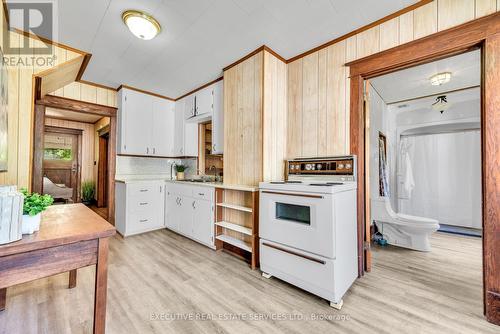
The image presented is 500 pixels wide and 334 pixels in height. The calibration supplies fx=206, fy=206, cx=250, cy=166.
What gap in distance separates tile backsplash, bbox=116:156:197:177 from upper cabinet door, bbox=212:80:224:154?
3.69 ft

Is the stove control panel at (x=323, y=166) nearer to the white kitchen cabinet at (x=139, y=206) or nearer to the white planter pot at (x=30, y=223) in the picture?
the white planter pot at (x=30, y=223)

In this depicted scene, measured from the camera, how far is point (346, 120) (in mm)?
2162

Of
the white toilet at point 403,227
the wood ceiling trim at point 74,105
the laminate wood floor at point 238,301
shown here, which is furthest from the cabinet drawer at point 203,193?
the white toilet at point 403,227

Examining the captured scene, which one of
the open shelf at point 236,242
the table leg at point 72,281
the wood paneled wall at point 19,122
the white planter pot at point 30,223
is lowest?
the table leg at point 72,281

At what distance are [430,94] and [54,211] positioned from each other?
204 inches

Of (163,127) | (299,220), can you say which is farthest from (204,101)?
(299,220)

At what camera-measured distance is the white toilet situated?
2.75 metres

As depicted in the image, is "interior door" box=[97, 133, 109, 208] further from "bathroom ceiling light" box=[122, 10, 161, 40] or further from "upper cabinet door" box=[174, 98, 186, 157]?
"bathroom ceiling light" box=[122, 10, 161, 40]

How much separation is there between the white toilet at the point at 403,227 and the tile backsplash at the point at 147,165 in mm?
3256

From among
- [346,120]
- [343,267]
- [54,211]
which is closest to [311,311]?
[343,267]

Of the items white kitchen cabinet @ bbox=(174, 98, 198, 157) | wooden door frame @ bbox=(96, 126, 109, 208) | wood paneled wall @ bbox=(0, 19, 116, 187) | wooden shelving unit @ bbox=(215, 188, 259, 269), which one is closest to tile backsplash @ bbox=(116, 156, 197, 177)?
white kitchen cabinet @ bbox=(174, 98, 198, 157)

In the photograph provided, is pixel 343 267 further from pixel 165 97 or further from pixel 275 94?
pixel 165 97

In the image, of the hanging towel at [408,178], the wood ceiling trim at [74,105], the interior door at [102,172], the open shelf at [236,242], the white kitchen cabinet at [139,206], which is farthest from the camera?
the interior door at [102,172]

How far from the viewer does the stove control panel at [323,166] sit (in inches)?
82.7
